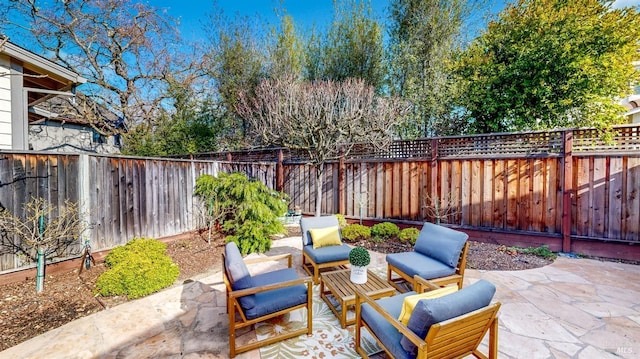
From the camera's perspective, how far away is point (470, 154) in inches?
236

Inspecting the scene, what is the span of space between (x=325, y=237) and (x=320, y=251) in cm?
32

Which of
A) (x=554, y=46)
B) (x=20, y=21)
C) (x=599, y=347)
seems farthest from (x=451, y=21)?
(x=20, y=21)

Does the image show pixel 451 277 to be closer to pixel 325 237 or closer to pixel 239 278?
pixel 325 237

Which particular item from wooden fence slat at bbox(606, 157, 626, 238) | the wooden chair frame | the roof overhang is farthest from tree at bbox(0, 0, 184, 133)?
wooden fence slat at bbox(606, 157, 626, 238)

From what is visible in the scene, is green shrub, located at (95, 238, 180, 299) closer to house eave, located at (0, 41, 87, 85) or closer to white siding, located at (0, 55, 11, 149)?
white siding, located at (0, 55, 11, 149)

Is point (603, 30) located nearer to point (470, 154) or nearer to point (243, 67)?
point (470, 154)

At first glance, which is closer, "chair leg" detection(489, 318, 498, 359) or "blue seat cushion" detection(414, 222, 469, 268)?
"chair leg" detection(489, 318, 498, 359)

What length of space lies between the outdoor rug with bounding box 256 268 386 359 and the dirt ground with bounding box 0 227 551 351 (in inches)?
78.8

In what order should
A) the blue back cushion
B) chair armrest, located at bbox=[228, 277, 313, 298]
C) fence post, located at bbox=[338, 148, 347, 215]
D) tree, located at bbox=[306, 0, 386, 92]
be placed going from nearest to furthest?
chair armrest, located at bbox=[228, 277, 313, 298]
the blue back cushion
fence post, located at bbox=[338, 148, 347, 215]
tree, located at bbox=[306, 0, 386, 92]

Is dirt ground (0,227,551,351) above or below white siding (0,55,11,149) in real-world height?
below

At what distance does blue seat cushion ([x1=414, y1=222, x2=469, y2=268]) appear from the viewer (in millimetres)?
3518

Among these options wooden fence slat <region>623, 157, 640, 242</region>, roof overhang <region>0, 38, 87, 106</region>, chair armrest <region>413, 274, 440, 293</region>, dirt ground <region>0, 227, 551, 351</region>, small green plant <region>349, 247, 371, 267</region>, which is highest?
roof overhang <region>0, 38, 87, 106</region>

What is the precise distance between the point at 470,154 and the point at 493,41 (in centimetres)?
317

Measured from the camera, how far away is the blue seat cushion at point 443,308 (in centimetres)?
176
